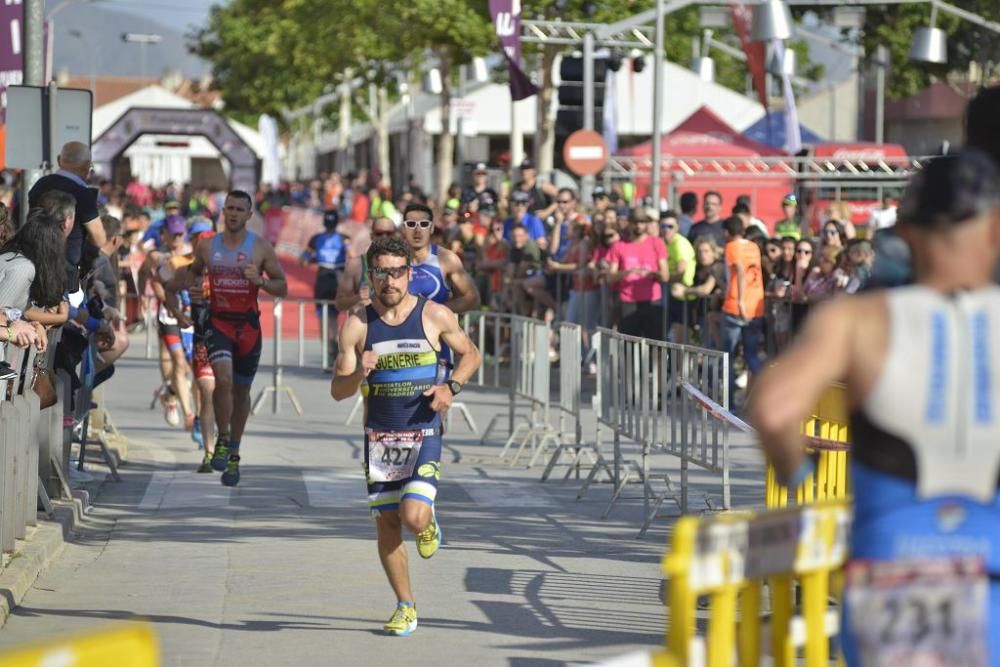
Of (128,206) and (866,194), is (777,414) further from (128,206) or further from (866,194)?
(866,194)

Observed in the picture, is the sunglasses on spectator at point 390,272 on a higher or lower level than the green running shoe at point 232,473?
higher

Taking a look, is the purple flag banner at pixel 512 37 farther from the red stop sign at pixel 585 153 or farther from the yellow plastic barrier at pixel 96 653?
the yellow plastic barrier at pixel 96 653

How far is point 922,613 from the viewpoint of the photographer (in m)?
4.42

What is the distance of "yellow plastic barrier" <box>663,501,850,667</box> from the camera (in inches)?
171

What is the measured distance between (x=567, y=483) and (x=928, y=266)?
33.8 feet

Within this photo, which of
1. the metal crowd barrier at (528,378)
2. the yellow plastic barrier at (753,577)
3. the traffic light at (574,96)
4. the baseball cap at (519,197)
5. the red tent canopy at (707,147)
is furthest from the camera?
the red tent canopy at (707,147)

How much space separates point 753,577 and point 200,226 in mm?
13335

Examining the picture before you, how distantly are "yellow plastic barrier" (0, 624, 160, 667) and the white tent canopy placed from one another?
63.1 m

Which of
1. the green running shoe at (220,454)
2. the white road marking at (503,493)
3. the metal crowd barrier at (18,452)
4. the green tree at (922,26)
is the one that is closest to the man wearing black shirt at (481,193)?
the white road marking at (503,493)

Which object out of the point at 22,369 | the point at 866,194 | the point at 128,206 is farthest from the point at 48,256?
the point at 866,194

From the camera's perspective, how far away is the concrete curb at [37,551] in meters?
9.27

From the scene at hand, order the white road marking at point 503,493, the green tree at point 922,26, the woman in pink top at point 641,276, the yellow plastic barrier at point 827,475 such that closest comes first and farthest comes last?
the yellow plastic barrier at point 827,475 < the white road marking at point 503,493 < the woman in pink top at point 641,276 < the green tree at point 922,26

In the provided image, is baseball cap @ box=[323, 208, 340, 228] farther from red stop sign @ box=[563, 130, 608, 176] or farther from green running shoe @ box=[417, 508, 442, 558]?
green running shoe @ box=[417, 508, 442, 558]

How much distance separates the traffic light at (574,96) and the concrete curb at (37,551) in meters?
17.0
